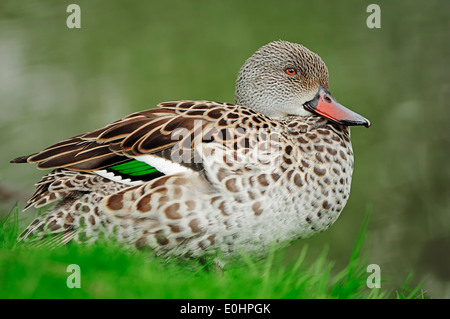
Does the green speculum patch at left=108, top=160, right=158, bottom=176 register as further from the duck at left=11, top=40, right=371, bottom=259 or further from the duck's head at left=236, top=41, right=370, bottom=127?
the duck's head at left=236, top=41, right=370, bottom=127

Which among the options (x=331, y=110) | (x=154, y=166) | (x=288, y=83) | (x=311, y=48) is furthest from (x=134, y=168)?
(x=311, y=48)

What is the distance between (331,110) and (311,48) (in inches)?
127

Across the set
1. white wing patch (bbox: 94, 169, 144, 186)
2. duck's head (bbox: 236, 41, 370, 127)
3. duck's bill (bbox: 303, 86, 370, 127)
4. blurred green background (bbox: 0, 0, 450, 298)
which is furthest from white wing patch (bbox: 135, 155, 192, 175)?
blurred green background (bbox: 0, 0, 450, 298)

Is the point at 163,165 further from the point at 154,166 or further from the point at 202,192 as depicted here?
the point at 202,192

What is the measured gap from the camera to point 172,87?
6.78 m

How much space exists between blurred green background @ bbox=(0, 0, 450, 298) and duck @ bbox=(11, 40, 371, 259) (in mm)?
2984

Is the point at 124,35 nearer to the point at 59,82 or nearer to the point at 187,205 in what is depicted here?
the point at 59,82

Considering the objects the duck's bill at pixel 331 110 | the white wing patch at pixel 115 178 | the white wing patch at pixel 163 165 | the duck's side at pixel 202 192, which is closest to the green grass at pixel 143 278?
the duck's side at pixel 202 192

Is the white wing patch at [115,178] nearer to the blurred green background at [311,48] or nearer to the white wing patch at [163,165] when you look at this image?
the white wing patch at [163,165]

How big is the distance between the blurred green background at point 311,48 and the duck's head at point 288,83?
2416 millimetres

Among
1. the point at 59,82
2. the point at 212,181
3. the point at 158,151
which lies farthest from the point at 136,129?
the point at 59,82

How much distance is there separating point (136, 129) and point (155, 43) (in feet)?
12.8

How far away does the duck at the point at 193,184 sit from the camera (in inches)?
131
